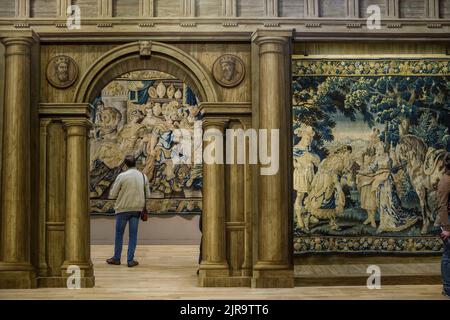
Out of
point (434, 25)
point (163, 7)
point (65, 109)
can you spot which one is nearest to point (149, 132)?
point (65, 109)

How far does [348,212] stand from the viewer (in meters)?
8.39

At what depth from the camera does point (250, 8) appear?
8023 mm

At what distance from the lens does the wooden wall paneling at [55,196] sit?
26.2ft

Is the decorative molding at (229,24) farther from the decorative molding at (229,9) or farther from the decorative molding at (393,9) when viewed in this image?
the decorative molding at (393,9)

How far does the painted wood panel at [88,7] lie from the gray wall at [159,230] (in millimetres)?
6273

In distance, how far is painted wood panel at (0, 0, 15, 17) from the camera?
7914 millimetres

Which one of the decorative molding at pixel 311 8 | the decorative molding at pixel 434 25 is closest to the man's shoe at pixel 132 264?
the decorative molding at pixel 311 8

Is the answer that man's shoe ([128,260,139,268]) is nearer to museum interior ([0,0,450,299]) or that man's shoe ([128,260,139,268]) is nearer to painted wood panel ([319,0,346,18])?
museum interior ([0,0,450,299])

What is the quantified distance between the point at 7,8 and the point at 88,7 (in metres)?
0.95

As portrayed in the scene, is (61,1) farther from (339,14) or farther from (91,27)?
(339,14)

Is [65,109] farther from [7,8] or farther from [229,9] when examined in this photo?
[229,9]

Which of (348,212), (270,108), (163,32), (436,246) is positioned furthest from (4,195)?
(436,246)

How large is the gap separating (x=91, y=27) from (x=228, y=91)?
182cm

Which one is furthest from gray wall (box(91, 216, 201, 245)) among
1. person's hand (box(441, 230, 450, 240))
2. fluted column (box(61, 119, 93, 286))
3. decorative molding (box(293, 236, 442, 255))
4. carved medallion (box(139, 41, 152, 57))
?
person's hand (box(441, 230, 450, 240))
